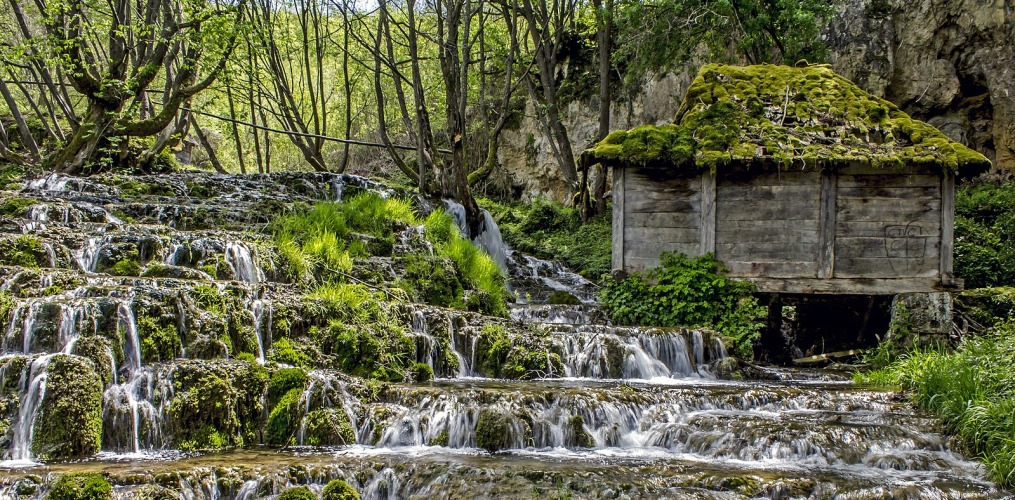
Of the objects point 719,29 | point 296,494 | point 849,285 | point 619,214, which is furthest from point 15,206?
point 719,29

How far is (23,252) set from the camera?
902 cm

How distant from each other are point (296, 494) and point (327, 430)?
5.41 feet

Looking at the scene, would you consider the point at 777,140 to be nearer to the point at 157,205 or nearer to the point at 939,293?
the point at 939,293

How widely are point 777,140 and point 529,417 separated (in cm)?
758

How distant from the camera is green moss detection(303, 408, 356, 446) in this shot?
22.9 feet

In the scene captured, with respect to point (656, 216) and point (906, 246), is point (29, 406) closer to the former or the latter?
point (656, 216)

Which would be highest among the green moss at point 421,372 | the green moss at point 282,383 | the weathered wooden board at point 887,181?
the weathered wooden board at point 887,181

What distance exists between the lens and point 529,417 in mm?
7160

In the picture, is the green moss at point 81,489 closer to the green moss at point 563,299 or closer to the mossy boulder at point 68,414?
the mossy boulder at point 68,414

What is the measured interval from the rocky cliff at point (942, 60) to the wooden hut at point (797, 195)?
7908mm

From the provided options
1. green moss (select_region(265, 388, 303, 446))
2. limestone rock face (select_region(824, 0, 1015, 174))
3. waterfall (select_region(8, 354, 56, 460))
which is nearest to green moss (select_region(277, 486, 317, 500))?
green moss (select_region(265, 388, 303, 446))

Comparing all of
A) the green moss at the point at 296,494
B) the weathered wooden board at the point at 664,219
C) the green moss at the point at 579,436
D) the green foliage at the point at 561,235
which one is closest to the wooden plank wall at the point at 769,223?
the weathered wooden board at the point at 664,219

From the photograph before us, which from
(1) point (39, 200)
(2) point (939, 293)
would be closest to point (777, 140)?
(2) point (939, 293)

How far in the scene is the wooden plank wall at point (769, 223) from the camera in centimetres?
1231
